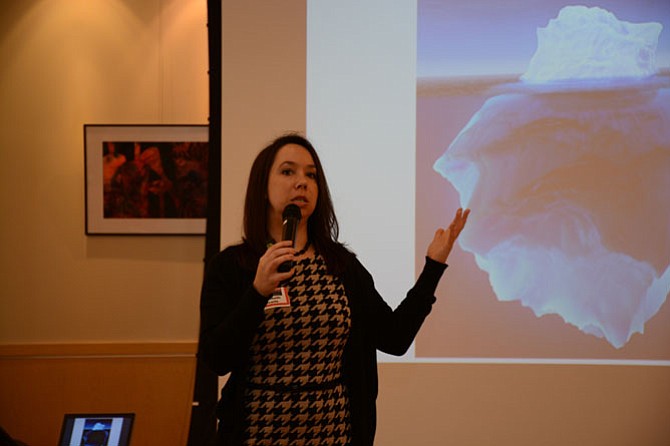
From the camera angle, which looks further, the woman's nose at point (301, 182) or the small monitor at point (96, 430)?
the small monitor at point (96, 430)

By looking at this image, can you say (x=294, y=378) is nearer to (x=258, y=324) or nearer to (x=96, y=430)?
(x=258, y=324)

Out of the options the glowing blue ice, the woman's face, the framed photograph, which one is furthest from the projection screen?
the woman's face

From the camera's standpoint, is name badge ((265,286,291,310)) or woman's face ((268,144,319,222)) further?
woman's face ((268,144,319,222))

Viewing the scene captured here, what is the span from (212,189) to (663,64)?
82.1 inches

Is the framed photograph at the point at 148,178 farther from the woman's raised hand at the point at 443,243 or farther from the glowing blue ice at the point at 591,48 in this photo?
the woman's raised hand at the point at 443,243

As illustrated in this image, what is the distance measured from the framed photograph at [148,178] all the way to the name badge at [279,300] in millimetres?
2363

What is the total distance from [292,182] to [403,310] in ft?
1.38

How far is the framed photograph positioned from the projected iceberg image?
1.48 meters

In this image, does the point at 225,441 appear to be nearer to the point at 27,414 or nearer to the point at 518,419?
the point at 518,419

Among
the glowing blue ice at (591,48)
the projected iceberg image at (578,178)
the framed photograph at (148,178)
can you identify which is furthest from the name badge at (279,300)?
the framed photograph at (148,178)

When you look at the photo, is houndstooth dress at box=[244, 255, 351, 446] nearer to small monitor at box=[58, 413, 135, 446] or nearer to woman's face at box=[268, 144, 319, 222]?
woman's face at box=[268, 144, 319, 222]

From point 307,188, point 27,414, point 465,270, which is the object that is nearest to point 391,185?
point 465,270

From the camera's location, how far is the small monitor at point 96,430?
2529 mm

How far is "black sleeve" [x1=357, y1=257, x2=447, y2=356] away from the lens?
166 cm
